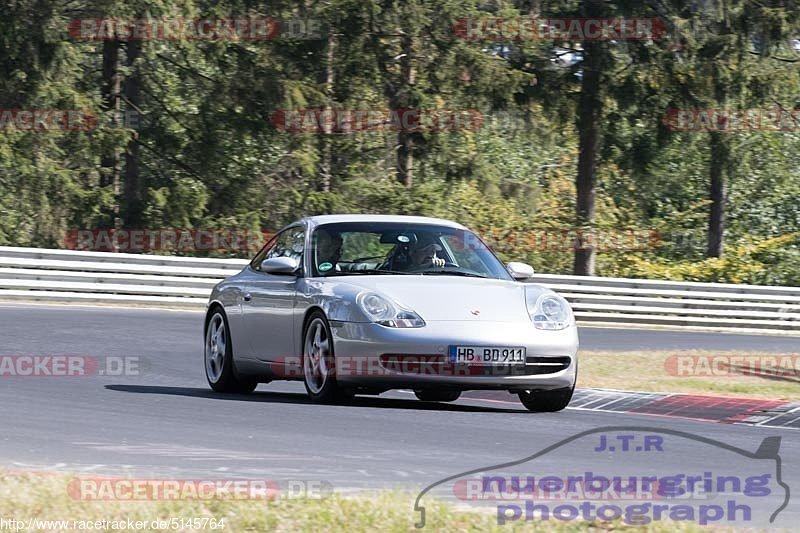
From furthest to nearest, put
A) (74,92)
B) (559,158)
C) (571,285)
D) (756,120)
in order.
→ (559,158) < (756,120) < (74,92) < (571,285)

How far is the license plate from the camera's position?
33.1 ft

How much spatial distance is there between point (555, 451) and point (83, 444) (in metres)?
2.80

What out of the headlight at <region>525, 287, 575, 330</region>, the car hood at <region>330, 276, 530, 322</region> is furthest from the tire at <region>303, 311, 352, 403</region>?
the headlight at <region>525, 287, 575, 330</region>

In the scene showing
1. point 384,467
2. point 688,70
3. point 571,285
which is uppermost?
point 688,70

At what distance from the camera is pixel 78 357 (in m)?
15.0

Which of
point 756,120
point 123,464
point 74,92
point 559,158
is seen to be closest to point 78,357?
point 123,464

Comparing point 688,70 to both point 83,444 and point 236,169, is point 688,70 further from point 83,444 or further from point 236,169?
point 83,444

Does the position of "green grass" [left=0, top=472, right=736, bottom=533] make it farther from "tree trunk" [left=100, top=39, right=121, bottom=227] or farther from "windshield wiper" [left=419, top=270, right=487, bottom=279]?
"tree trunk" [left=100, top=39, right=121, bottom=227]
